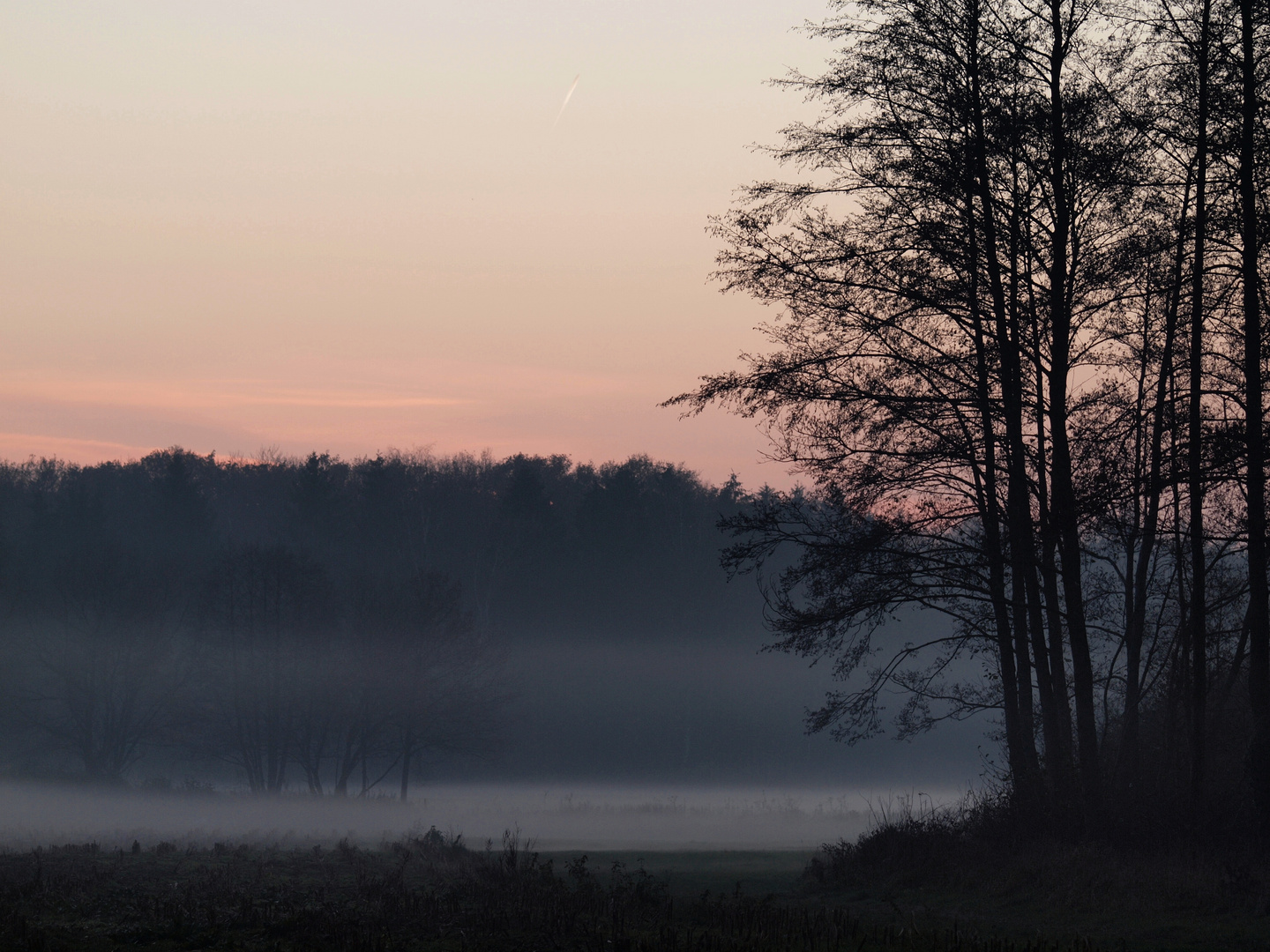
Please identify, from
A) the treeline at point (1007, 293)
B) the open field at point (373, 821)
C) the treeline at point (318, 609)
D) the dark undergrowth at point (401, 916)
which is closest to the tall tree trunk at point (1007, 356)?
the treeline at point (1007, 293)

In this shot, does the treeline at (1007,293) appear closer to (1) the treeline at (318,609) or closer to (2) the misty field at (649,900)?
(2) the misty field at (649,900)

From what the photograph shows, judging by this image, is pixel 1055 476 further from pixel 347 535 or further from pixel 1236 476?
pixel 347 535

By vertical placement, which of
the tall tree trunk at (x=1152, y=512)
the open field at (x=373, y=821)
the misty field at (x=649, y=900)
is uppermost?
the tall tree trunk at (x=1152, y=512)

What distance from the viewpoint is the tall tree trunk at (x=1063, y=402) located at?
14.2 m

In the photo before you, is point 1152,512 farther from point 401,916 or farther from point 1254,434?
point 401,916

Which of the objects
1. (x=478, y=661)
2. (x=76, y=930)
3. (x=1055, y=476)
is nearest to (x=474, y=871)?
(x=76, y=930)

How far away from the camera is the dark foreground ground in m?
8.78

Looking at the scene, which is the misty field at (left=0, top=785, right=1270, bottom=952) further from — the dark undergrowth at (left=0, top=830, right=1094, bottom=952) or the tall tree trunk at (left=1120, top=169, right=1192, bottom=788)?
the tall tree trunk at (left=1120, top=169, right=1192, bottom=788)

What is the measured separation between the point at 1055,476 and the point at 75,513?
62294 millimetres

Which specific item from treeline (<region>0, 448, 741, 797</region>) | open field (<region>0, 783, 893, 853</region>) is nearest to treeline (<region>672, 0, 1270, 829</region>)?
open field (<region>0, 783, 893, 853</region>)

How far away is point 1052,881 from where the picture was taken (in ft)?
38.6

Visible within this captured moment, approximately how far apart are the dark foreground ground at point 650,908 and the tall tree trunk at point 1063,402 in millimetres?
1945

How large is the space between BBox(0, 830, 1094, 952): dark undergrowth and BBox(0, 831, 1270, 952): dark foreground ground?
1.3 inches

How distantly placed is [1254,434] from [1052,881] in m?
5.27
